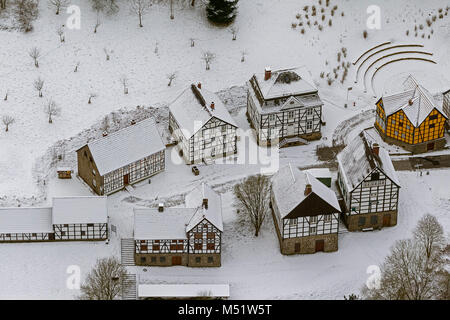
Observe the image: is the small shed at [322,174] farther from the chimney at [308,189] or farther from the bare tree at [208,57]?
the bare tree at [208,57]

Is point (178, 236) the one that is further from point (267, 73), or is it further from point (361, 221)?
point (267, 73)

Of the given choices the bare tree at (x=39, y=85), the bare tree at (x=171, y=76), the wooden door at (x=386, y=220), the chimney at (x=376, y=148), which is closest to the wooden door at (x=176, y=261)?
the wooden door at (x=386, y=220)

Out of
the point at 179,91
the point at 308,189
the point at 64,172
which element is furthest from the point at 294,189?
the point at 64,172

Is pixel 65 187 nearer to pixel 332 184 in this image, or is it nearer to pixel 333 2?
pixel 332 184

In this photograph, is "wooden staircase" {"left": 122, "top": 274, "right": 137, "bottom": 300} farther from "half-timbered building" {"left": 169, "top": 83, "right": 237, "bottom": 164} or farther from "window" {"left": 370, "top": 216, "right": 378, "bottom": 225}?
"window" {"left": 370, "top": 216, "right": 378, "bottom": 225}

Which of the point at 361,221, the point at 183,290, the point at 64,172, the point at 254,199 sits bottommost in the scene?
the point at 183,290

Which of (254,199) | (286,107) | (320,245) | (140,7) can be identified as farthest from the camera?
(140,7)
